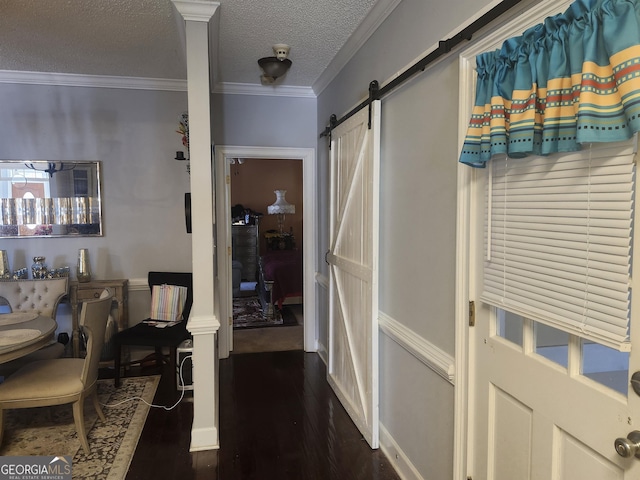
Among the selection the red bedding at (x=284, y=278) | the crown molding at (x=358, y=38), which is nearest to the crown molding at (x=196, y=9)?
the crown molding at (x=358, y=38)

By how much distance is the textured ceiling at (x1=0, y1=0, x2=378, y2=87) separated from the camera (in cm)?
260

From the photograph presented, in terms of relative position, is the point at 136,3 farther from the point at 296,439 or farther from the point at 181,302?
the point at 296,439

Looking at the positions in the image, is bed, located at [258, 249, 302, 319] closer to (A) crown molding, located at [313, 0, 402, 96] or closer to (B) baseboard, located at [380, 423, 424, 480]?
(A) crown molding, located at [313, 0, 402, 96]

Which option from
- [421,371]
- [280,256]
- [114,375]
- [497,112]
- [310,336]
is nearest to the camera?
[497,112]

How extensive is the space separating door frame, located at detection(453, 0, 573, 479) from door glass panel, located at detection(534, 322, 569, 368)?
34cm

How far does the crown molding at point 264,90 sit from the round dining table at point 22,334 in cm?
250

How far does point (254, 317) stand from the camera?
594 centimetres

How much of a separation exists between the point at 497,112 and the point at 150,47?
282 cm

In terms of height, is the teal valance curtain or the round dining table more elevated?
the teal valance curtain

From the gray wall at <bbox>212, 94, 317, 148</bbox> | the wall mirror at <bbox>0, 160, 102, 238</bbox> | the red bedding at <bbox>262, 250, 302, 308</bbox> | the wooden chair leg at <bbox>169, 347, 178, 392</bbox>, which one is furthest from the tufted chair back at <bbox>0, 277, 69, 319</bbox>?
the red bedding at <bbox>262, 250, 302, 308</bbox>

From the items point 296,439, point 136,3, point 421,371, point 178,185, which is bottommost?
point 296,439

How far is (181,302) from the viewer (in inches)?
157

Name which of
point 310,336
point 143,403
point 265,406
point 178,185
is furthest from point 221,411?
point 178,185

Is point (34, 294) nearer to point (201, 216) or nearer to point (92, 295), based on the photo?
point (92, 295)
